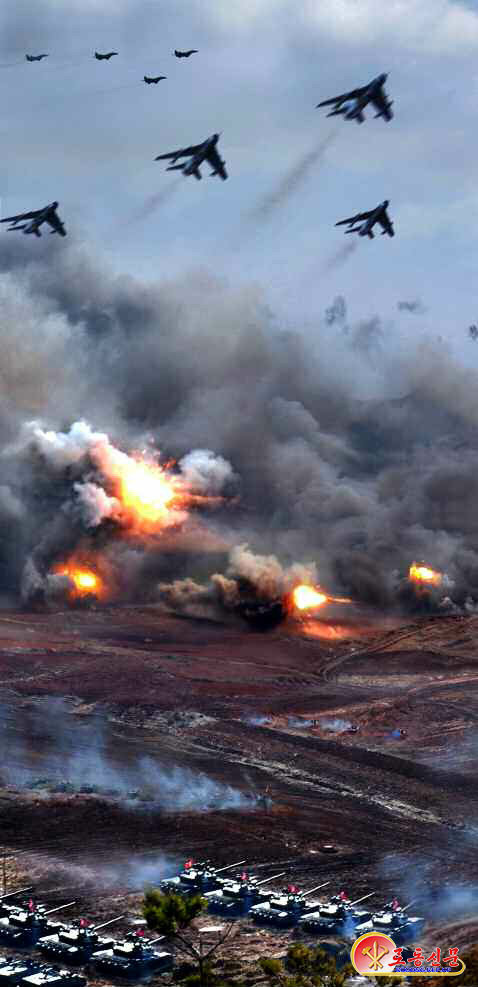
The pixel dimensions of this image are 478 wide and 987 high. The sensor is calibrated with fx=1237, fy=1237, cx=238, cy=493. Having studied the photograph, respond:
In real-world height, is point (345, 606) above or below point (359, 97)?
below

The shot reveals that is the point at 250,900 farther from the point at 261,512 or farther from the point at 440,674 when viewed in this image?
the point at 261,512

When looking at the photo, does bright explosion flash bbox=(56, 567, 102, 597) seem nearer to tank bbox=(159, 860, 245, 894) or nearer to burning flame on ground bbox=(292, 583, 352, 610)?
burning flame on ground bbox=(292, 583, 352, 610)

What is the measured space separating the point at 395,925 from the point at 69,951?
1824 centimetres

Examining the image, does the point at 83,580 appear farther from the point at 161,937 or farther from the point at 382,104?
the point at 161,937

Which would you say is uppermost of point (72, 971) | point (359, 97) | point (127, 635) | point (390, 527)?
point (359, 97)

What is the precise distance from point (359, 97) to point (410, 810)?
5393 cm

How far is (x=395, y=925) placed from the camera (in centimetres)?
6925

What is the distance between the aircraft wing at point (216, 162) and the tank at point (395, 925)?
58411mm

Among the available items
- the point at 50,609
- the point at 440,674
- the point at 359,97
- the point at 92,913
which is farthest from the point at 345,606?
the point at 92,913

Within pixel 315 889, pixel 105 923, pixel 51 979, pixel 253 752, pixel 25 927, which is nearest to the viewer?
pixel 51 979

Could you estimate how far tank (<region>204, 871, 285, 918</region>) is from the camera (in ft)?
237

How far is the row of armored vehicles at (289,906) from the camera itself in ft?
226

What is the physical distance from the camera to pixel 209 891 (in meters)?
74.3

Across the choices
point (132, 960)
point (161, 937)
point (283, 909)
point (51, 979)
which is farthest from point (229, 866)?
point (51, 979)
